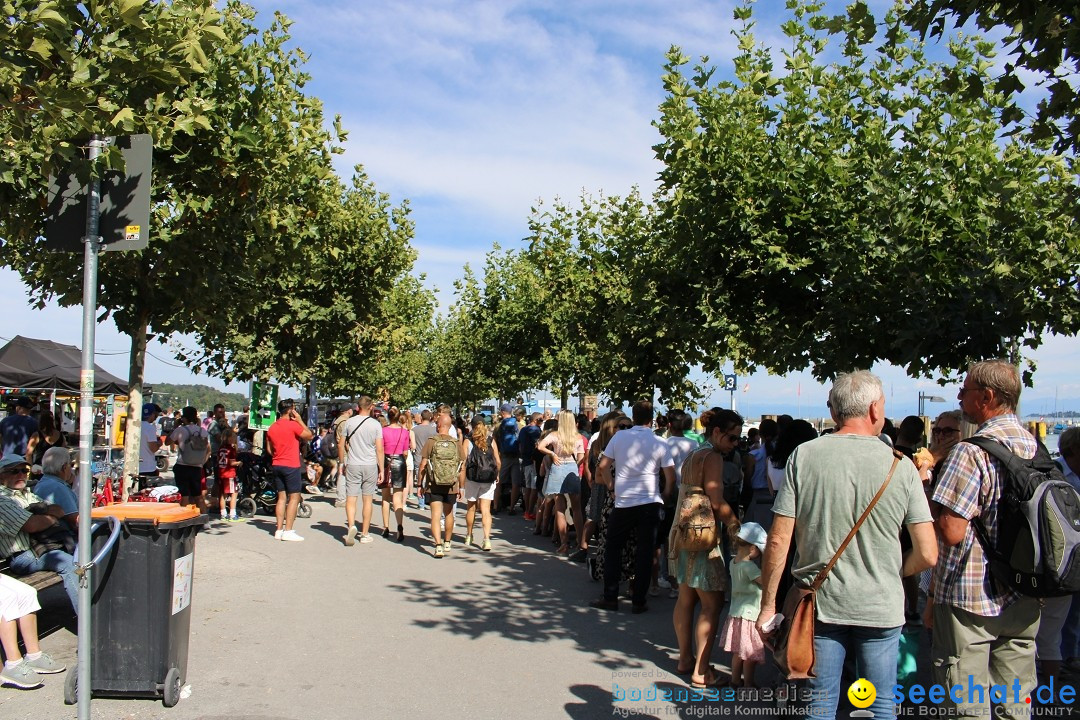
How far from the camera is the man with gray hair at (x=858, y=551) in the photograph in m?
3.58

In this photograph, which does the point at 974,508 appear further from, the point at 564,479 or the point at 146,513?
the point at 564,479

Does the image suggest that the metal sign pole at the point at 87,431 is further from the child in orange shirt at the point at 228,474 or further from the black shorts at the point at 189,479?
the child in orange shirt at the point at 228,474

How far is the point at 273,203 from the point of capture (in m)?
8.88

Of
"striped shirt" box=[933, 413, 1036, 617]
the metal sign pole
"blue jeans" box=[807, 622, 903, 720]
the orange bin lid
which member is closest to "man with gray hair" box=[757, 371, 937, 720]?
"blue jeans" box=[807, 622, 903, 720]

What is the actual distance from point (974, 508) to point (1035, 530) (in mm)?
246

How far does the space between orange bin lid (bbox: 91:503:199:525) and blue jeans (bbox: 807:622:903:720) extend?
144 inches

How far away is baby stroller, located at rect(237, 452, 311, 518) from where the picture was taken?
1442cm

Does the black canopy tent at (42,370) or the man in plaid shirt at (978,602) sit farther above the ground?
the black canopy tent at (42,370)

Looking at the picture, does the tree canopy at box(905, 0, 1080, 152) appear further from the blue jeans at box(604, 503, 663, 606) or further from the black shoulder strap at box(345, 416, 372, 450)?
the black shoulder strap at box(345, 416, 372, 450)

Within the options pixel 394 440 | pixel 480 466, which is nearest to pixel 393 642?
pixel 480 466

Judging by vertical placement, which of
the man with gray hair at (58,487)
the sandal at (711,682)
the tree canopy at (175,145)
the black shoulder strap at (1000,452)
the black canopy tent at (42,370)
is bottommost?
the sandal at (711,682)

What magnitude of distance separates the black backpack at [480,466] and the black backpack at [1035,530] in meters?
7.94

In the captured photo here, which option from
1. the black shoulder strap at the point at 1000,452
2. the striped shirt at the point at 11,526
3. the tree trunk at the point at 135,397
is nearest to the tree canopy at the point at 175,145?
the tree trunk at the point at 135,397

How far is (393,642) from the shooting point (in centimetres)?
673
